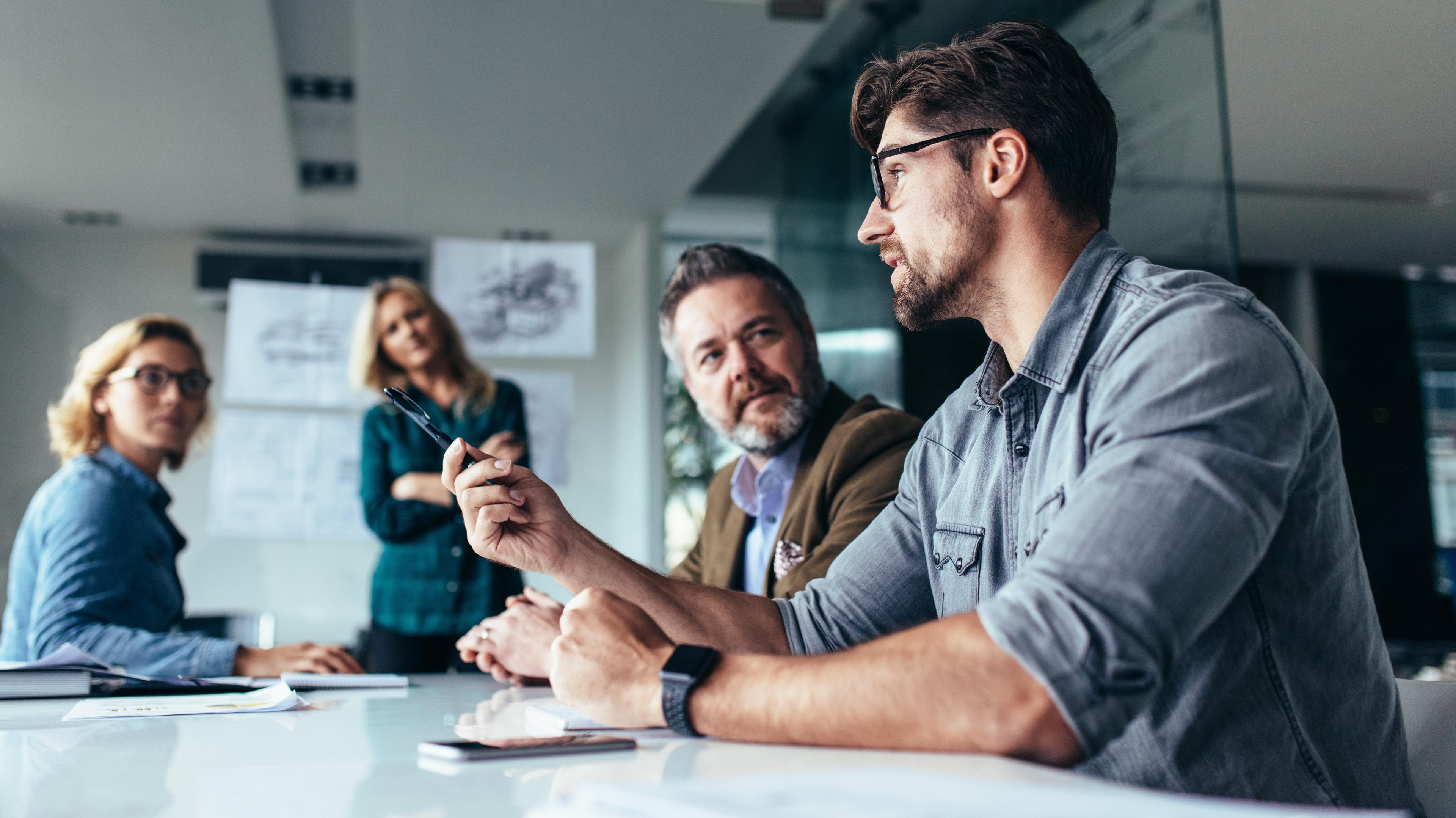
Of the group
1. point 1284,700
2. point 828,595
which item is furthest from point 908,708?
point 828,595

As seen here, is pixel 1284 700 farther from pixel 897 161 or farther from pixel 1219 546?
pixel 897 161

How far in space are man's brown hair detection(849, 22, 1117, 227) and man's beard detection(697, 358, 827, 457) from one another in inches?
31.9

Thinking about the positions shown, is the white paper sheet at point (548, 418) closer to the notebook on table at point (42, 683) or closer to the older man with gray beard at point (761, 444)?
the older man with gray beard at point (761, 444)

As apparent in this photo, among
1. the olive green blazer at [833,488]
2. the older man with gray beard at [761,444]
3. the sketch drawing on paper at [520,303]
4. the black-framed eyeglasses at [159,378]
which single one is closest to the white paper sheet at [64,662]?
the older man with gray beard at [761,444]

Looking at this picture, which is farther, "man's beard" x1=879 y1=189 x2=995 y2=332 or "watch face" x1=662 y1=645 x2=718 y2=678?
"man's beard" x1=879 y1=189 x2=995 y2=332

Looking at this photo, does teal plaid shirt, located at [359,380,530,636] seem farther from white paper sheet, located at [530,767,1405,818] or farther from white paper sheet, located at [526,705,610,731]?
white paper sheet, located at [530,767,1405,818]

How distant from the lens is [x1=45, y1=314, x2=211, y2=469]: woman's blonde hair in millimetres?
2244

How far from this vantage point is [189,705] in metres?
1.22

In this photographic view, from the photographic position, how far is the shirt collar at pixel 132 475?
212cm

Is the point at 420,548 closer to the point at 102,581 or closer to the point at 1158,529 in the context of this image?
the point at 102,581

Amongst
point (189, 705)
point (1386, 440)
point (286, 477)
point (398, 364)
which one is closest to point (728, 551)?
point (189, 705)

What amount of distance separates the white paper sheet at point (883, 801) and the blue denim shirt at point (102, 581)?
1.46 meters

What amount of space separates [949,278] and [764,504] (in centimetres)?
83

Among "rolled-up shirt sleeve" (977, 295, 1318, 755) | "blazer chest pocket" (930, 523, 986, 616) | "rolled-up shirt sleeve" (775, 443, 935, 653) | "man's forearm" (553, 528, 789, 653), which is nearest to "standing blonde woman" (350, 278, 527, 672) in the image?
"man's forearm" (553, 528, 789, 653)
